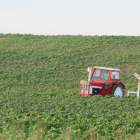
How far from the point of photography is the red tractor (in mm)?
18203

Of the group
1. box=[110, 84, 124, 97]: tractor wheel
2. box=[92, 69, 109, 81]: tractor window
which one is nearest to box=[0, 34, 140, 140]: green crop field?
box=[110, 84, 124, 97]: tractor wheel

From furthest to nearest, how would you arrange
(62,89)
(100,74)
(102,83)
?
(62,89), (100,74), (102,83)

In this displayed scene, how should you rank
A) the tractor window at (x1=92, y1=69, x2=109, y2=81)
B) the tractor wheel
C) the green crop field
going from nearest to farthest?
the green crop field < the tractor wheel < the tractor window at (x1=92, y1=69, x2=109, y2=81)

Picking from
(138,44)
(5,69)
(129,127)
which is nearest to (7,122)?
(129,127)

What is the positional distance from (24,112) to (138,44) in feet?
100

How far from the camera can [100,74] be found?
1919cm

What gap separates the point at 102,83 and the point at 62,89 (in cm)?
1020

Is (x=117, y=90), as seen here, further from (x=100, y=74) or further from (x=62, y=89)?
(x=62, y=89)

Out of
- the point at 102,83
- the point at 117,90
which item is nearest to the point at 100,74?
the point at 102,83

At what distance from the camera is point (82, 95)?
61.2 feet

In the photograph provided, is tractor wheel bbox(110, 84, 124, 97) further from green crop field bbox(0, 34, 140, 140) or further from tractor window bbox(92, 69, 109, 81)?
green crop field bbox(0, 34, 140, 140)

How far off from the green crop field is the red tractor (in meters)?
0.68

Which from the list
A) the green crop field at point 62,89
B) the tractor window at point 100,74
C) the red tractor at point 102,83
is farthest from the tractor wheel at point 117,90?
the green crop field at point 62,89

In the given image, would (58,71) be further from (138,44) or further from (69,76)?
(138,44)
